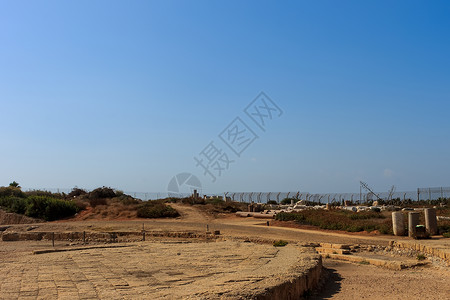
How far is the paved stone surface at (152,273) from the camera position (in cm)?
669

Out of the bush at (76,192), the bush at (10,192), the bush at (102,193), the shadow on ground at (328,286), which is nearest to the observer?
the shadow on ground at (328,286)

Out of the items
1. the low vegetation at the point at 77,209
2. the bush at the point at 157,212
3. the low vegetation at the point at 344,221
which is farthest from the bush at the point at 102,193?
the low vegetation at the point at 344,221

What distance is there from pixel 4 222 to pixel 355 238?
2572cm

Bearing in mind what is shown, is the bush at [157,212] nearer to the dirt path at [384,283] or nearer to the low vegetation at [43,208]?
the low vegetation at [43,208]

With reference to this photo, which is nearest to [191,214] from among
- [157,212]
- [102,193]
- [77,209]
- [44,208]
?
[157,212]

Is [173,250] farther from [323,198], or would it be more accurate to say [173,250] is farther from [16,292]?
[323,198]

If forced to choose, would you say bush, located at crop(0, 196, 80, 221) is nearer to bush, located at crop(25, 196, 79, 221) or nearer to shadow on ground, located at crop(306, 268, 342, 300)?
bush, located at crop(25, 196, 79, 221)

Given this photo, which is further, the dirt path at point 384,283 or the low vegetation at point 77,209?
the low vegetation at point 77,209

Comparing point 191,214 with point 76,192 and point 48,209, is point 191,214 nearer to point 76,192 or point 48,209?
point 48,209

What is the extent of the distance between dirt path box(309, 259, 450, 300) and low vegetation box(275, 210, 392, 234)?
8.28m

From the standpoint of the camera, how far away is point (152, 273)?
8852 millimetres

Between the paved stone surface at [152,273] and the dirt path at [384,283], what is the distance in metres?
0.92

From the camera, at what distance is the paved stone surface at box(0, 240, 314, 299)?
6688 millimetres

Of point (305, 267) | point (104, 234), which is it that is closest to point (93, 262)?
point (305, 267)
